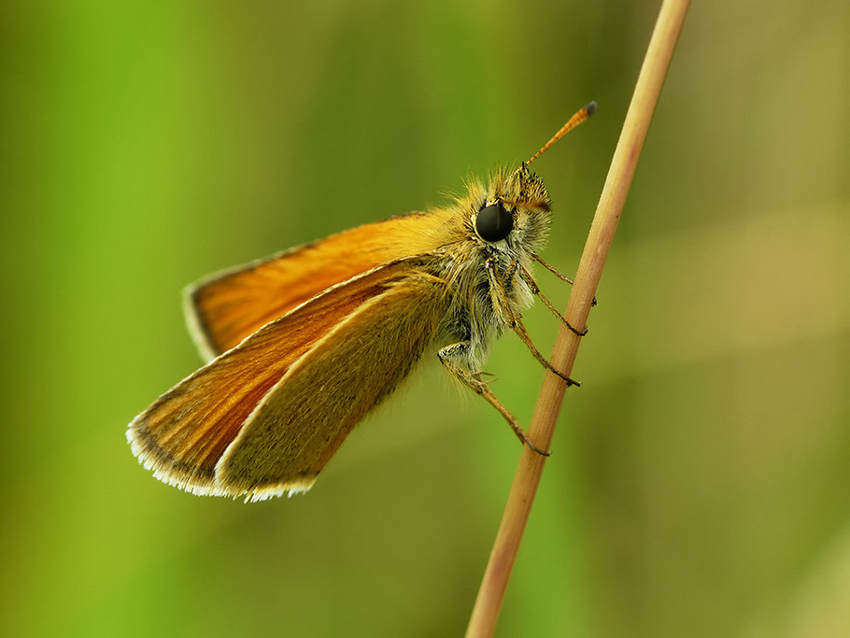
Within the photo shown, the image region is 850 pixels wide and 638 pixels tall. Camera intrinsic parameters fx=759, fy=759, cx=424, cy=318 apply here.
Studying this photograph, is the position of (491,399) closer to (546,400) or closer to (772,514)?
(546,400)

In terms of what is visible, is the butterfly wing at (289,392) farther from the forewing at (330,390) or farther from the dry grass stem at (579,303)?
the dry grass stem at (579,303)

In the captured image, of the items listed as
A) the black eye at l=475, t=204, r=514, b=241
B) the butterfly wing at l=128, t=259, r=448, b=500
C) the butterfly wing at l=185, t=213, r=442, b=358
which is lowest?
the butterfly wing at l=128, t=259, r=448, b=500

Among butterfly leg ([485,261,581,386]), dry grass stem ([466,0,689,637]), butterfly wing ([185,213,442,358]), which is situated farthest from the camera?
butterfly wing ([185,213,442,358])

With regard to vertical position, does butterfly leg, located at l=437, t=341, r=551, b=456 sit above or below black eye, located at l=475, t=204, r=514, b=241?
below

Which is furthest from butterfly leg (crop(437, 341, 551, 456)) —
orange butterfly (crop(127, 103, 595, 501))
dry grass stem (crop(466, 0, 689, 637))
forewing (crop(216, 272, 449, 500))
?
dry grass stem (crop(466, 0, 689, 637))

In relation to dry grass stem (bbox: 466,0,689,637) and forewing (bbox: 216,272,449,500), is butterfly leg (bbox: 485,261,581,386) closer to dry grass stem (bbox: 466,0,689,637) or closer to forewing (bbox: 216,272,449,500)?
forewing (bbox: 216,272,449,500)

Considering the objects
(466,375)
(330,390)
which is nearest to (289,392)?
(330,390)

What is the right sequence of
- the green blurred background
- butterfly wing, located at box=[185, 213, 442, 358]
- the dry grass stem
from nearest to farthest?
the dry grass stem → butterfly wing, located at box=[185, 213, 442, 358] → the green blurred background
